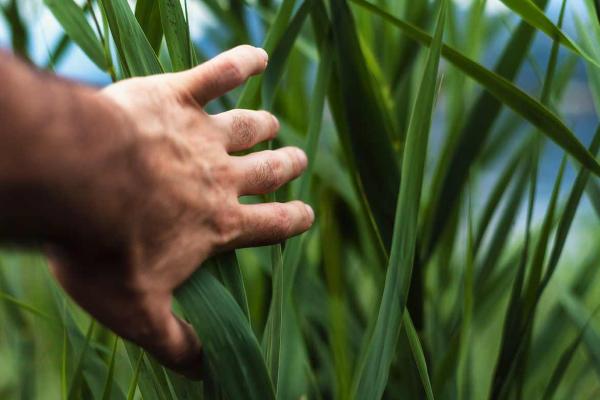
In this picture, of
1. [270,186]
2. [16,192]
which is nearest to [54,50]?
[270,186]

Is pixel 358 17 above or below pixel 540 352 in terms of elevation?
above

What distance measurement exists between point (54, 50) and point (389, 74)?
36cm

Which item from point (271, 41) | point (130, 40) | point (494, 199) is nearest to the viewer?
point (130, 40)

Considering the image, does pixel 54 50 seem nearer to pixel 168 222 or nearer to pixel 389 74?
pixel 389 74

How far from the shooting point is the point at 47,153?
35 cm

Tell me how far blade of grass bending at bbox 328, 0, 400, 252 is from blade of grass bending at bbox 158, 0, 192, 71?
0.16m

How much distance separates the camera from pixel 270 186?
515 mm

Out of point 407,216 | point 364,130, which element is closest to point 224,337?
point 407,216

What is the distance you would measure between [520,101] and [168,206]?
0.83ft

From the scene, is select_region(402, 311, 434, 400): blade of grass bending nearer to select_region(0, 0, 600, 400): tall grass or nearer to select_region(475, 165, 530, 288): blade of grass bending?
select_region(0, 0, 600, 400): tall grass

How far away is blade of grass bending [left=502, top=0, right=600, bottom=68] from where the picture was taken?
50 cm

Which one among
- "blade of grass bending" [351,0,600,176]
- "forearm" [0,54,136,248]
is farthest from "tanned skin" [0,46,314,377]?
"blade of grass bending" [351,0,600,176]

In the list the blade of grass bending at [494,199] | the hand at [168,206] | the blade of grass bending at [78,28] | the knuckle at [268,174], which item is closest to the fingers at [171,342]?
the hand at [168,206]

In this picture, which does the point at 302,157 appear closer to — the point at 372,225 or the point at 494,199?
the point at 372,225
